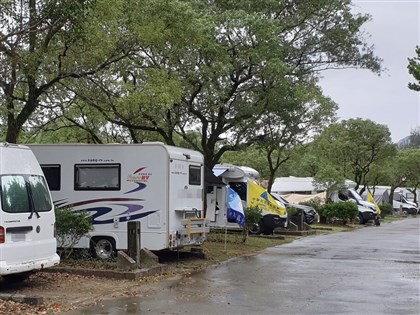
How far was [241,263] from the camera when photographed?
14516 millimetres

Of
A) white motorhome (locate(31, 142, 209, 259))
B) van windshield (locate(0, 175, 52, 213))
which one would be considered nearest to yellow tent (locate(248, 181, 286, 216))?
white motorhome (locate(31, 142, 209, 259))

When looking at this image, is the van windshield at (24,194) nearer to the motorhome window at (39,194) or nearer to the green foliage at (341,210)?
the motorhome window at (39,194)

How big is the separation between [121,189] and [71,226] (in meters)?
1.58

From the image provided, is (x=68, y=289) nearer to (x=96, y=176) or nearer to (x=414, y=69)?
(x=96, y=176)

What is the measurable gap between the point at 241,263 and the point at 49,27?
7191 mm

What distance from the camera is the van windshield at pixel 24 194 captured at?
29.7 feet

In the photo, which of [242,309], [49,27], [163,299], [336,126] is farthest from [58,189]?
[336,126]

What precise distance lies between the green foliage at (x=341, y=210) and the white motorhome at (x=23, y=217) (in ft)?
80.5

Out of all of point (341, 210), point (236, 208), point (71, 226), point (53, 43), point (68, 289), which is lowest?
point (68, 289)

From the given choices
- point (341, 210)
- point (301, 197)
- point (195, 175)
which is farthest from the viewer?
point (301, 197)

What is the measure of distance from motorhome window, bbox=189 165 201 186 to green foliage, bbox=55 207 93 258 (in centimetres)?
281

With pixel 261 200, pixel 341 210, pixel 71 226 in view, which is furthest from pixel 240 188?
pixel 341 210

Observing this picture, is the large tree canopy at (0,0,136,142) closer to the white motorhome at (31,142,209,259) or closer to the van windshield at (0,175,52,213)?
the white motorhome at (31,142,209,259)

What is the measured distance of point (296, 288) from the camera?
35.2 ft
